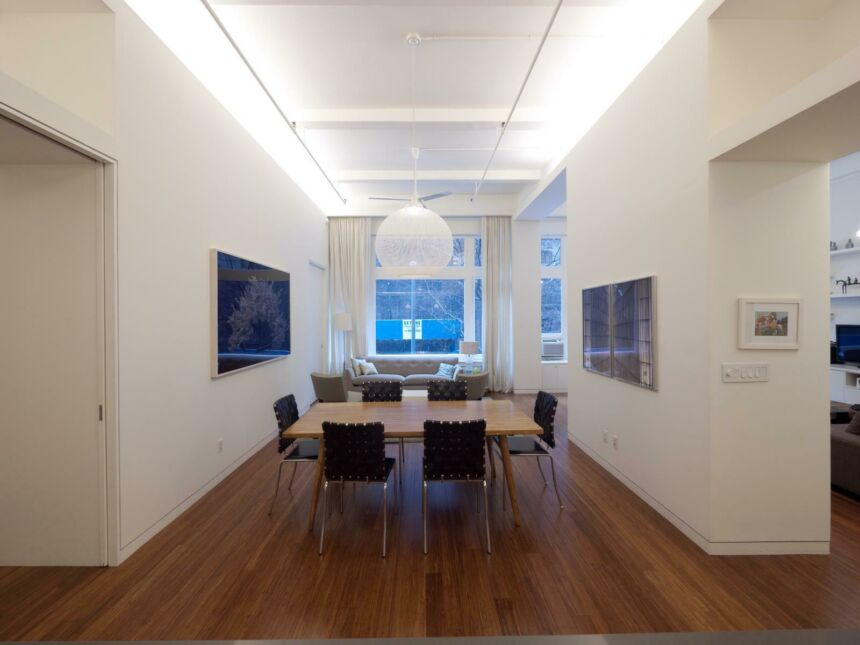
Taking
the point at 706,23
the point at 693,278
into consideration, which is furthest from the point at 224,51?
the point at 693,278

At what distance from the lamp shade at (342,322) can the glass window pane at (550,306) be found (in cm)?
409

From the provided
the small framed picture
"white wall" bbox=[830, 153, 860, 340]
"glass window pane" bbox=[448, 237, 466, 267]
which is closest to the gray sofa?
"glass window pane" bbox=[448, 237, 466, 267]

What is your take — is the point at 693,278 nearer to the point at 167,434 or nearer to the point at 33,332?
the point at 167,434

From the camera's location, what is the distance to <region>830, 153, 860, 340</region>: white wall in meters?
5.62

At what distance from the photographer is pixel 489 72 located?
13.0ft

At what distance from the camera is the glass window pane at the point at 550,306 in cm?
859

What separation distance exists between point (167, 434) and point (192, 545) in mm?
778

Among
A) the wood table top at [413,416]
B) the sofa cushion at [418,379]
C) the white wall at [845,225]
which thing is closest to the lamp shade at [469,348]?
the sofa cushion at [418,379]

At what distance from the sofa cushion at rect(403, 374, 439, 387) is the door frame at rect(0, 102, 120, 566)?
493cm

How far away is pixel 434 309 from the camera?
27.8ft

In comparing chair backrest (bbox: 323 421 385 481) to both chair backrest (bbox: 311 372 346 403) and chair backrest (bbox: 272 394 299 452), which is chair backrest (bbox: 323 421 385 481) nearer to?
chair backrest (bbox: 272 394 299 452)

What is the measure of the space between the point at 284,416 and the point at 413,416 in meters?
1.06

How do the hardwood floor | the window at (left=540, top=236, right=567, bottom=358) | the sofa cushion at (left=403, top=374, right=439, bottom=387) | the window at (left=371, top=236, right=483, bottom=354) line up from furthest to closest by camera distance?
the window at (left=540, top=236, right=567, bottom=358) < the window at (left=371, top=236, right=483, bottom=354) < the sofa cushion at (left=403, top=374, right=439, bottom=387) < the hardwood floor

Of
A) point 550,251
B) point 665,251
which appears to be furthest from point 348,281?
point 665,251
